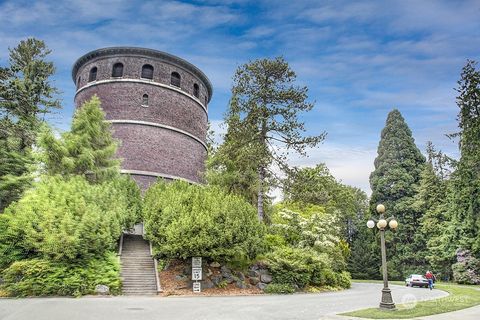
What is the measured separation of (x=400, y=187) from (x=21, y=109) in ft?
120

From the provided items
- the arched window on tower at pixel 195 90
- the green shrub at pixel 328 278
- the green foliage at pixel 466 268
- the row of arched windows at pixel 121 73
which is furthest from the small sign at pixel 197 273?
the green foliage at pixel 466 268

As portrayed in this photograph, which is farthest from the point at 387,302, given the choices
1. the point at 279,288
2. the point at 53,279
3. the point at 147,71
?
the point at 147,71

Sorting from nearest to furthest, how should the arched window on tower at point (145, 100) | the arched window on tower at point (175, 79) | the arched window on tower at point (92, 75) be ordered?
1. the arched window on tower at point (145, 100)
2. the arched window on tower at point (92, 75)
3. the arched window on tower at point (175, 79)

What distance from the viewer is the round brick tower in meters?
31.4

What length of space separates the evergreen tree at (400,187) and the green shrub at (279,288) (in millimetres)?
22844

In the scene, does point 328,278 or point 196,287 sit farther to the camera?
point 328,278

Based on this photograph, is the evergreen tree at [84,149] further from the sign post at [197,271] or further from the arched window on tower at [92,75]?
the arched window on tower at [92,75]

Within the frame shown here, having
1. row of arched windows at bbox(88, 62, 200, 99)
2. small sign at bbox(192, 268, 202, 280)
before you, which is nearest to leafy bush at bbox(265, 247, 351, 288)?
small sign at bbox(192, 268, 202, 280)

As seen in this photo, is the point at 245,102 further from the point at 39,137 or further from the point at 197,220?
the point at 39,137

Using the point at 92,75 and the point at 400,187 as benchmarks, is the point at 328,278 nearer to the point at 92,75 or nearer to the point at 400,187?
the point at 400,187

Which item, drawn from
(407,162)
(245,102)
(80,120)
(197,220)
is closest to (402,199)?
(407,162)

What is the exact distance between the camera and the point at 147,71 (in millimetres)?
33281

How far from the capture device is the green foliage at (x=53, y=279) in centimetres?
1578

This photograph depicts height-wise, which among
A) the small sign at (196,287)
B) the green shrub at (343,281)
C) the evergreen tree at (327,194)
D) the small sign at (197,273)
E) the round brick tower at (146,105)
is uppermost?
the round brick tower at (146,105)
